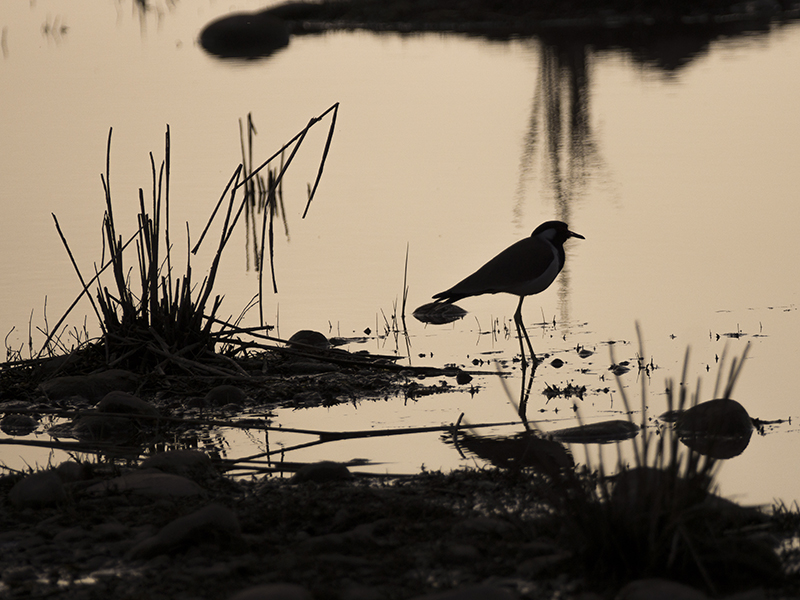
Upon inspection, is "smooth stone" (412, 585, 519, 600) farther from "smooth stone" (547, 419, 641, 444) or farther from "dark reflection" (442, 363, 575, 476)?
"smooth stone" (547, 419, 641, 444)

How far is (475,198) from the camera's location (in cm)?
1220

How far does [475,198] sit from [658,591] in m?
9.16

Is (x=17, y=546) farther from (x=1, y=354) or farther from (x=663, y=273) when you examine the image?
(x=663, y=273)

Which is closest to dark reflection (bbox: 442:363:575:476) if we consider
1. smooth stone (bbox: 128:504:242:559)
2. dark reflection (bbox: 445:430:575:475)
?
dark reflection (bbox: 445:430:575:475)

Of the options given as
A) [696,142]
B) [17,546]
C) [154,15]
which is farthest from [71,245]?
[154,15]

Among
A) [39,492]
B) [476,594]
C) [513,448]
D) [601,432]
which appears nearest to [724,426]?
[601,432]

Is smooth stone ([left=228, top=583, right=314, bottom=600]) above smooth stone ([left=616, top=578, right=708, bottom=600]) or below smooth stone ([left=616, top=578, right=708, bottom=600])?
above

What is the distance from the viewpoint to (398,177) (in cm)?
1337

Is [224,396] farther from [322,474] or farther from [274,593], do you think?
[274,593]

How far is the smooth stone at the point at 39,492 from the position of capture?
14.5 feet

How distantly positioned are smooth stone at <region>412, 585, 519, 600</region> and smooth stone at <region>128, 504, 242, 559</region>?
3.12 ft

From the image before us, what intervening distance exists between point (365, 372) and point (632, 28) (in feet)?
80.2

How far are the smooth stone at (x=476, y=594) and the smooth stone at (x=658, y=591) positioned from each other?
365 mm

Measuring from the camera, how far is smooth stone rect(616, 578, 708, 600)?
10.6 ft
